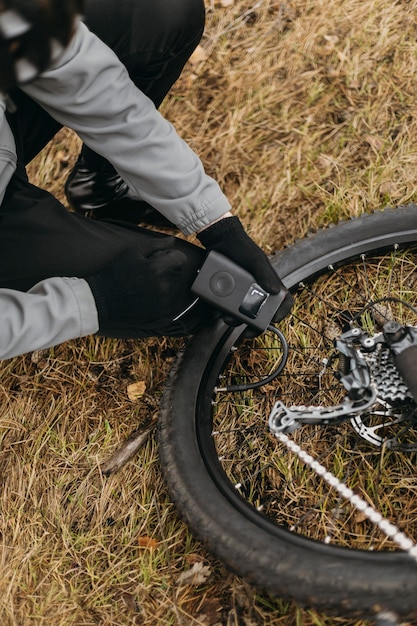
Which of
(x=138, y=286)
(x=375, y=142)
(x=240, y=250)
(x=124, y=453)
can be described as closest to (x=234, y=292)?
(x=240, y=250)

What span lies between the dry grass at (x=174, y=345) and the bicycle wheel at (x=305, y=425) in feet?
0.85

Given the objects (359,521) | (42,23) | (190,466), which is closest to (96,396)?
(190,466)

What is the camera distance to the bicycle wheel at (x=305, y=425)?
5.38ft

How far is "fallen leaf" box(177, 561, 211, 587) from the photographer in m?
1.90

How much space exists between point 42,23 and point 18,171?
75 cm

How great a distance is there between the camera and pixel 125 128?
167 centimetres

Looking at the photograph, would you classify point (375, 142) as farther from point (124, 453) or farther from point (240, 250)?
point (124, 453)

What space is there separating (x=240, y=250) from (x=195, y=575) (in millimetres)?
1010

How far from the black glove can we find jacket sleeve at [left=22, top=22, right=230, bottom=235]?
0.37 ft

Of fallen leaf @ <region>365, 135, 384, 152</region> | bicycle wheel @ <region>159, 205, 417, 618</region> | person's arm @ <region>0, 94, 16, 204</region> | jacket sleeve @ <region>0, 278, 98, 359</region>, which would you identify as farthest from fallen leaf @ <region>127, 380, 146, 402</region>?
fallen leaf @ <region>365, 135, 384, 152</region>

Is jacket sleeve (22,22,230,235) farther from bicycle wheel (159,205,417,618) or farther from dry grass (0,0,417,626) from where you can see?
dry grass (0,0,417,626)

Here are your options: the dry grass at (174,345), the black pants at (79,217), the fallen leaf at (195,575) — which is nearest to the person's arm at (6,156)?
the black pants at (79,217)

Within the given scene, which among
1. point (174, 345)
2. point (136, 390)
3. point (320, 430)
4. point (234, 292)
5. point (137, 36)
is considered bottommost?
point (136, 390)

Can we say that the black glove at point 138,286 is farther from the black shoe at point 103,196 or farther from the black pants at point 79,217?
the black shoe at point 103,196
